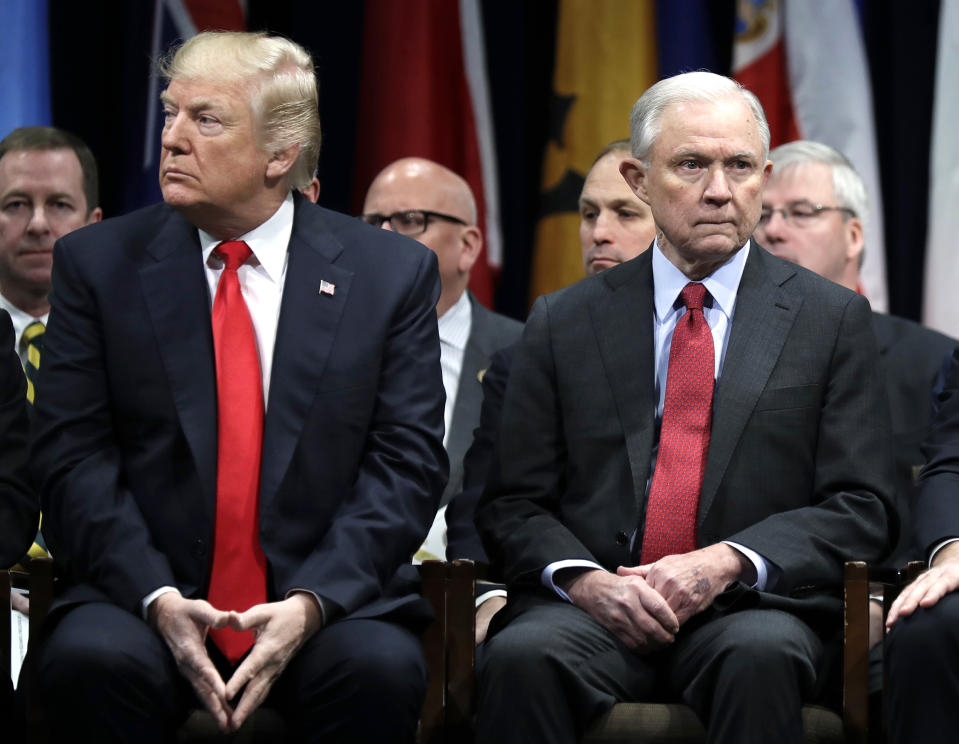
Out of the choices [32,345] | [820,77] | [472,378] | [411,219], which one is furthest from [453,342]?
[820,77]

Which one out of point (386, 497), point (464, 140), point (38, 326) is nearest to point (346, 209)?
point (464, 140)

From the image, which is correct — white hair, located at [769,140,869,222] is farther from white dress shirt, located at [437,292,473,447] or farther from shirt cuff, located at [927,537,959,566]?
shirt cuff, located at [927,537,959,566]

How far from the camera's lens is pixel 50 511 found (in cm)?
289

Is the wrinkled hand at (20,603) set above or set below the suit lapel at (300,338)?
below

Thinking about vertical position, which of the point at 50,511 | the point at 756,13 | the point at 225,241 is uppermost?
the point at 756,13

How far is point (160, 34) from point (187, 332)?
1.97 meters

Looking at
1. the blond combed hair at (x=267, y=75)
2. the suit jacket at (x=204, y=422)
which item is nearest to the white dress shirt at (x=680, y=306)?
the suit jacket at (x=204, y=422)

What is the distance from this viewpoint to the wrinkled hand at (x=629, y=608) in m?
2.76

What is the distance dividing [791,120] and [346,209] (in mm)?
1471

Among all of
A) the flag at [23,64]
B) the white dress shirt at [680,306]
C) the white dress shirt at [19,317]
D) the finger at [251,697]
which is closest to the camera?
the finger at [251,697]

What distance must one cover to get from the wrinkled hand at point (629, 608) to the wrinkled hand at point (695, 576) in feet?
0.08

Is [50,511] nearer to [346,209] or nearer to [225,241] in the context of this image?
[225,241]

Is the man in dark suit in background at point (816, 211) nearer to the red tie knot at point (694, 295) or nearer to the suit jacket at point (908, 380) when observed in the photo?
the suit jacket at point (908, 380)

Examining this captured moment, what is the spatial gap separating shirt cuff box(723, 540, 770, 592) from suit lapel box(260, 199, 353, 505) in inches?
34.1
